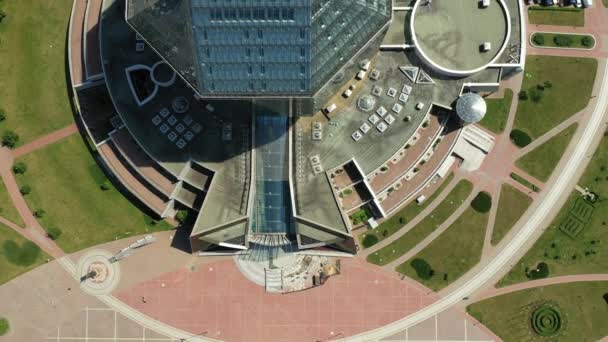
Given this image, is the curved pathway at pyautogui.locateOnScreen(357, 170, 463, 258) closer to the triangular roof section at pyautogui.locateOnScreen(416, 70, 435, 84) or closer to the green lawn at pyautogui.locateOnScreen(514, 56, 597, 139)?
the green lawn at pyautogui.locateOnScreen(514, 56, 597, 139)

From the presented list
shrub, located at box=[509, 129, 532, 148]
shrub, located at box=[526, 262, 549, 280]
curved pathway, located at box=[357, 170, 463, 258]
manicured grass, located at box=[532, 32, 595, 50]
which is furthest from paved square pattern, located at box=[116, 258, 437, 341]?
manicured grass, located at box=[532, 32, 595, 50]

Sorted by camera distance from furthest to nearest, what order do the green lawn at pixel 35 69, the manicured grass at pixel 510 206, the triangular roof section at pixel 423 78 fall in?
the green lawn at pixel 35 69
the manicured grass at pixel 510 206
the triangular roof section at pixel 423 78

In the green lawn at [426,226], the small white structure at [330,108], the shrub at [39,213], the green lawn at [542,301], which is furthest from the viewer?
the shrub at [39,213]

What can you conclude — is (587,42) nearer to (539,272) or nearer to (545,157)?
(545,157)

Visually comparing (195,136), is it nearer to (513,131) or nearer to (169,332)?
(169,332)

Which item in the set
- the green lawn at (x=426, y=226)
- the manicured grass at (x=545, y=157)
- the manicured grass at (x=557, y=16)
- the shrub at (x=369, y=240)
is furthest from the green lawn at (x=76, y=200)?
the manicured grass at (x=557, y=16)

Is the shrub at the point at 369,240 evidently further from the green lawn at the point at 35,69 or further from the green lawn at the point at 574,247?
the green lawn at the point at 35,69

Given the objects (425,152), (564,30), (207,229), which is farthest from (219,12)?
(564,30)
